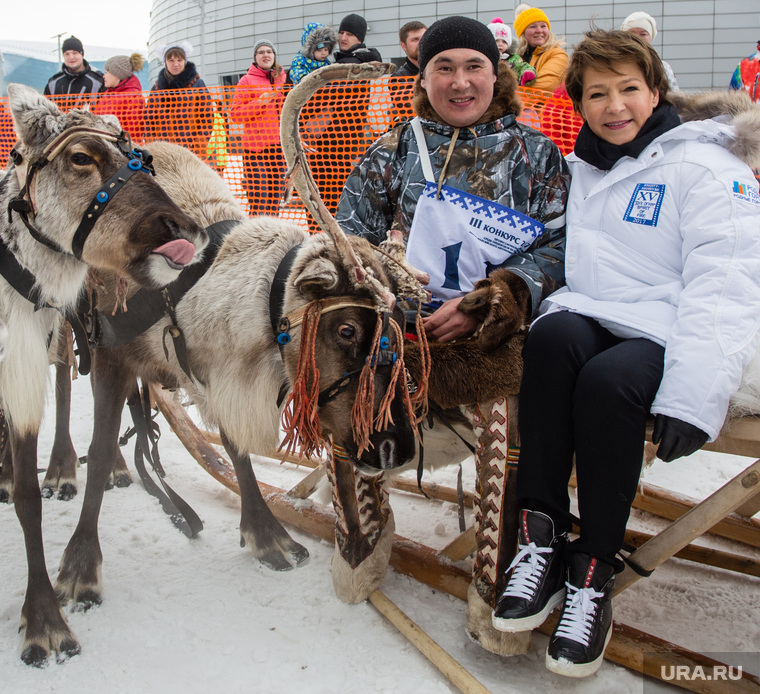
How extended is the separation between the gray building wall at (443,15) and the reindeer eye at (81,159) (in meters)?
10.7

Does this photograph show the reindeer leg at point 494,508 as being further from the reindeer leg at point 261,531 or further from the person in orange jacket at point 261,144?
the person in orange jacket at point 261,144

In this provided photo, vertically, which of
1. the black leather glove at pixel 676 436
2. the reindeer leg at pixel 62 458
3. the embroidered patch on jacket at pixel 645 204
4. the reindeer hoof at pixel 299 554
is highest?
the embroidered patch on jacket at pixel 645 204

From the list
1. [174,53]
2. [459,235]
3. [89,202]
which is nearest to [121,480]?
[89,202]

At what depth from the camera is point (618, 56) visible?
209 centimetres

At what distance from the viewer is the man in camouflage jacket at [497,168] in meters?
2.34

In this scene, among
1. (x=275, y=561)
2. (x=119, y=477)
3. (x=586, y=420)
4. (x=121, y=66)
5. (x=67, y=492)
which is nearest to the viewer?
(x=586, y=420)

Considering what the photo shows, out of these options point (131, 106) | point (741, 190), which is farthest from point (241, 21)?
point (741, 190)

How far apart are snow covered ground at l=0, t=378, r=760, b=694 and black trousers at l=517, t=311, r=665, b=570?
1.92ft

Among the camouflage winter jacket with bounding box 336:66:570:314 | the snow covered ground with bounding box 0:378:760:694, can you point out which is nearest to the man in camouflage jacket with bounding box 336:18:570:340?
the camouflage winter jacket with bounding box 336:66:570:314

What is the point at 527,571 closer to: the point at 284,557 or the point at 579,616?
the point at 579,616

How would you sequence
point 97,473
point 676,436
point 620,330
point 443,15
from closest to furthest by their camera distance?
1. point 676,436
2. point 620,330
3. point 97,473
4. point 443,15

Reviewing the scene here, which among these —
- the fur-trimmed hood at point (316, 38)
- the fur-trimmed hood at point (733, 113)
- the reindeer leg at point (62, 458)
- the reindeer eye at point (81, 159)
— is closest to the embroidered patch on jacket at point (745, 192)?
the fur-trimmed hood at point (733, 113)

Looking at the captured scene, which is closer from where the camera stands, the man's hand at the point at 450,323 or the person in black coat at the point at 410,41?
the man's hand at the point at 450,323

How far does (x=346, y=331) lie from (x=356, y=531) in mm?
885
